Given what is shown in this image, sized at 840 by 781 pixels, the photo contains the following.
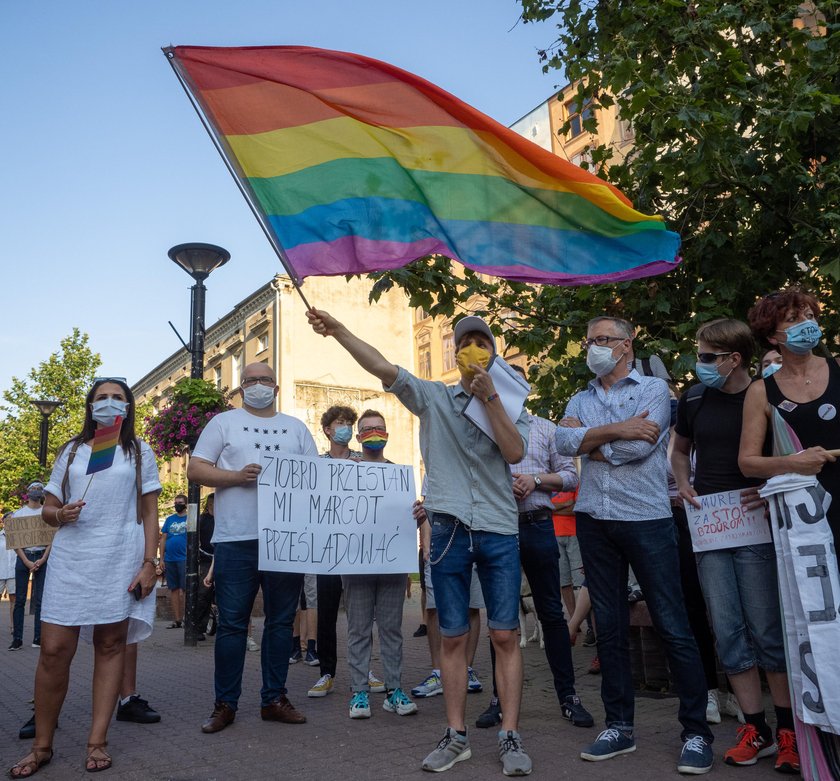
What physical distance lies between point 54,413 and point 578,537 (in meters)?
35.0

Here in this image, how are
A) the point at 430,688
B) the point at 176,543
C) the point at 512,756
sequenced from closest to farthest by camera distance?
the point at 512,756
the point at 430,688
the point at 176,543

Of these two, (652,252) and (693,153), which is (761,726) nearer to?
(652,252)

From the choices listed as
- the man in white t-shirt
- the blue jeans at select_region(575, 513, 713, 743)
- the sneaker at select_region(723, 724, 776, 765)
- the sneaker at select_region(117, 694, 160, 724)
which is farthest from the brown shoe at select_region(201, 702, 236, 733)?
the sneaker at select_region(723, 724, 776, 765)

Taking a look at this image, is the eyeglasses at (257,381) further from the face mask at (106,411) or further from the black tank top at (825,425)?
the black tank top at (825,425)

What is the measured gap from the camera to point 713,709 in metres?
5.34

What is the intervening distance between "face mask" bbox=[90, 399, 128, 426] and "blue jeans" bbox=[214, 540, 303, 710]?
112 centimetres

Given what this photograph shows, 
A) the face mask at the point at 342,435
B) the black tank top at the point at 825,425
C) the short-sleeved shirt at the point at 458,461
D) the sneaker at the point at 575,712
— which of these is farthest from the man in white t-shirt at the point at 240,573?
the black tank top at the point at 825,425

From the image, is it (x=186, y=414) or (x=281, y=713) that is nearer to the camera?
(x=281, y=713)

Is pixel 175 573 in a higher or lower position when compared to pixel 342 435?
lower

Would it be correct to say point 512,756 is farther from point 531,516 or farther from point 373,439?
point 373,439

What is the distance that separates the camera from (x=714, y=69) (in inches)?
293

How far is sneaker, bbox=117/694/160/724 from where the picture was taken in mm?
5820

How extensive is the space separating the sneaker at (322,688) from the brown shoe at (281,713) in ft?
3.01

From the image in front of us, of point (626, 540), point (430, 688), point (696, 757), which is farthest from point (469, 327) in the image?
point (430, 688)
